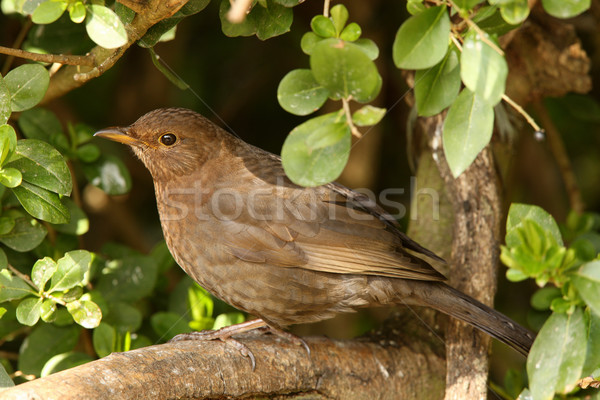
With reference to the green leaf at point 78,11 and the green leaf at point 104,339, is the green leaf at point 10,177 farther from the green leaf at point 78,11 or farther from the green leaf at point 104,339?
the green leaf at point 104,339

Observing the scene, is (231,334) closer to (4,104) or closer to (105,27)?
(4,104)

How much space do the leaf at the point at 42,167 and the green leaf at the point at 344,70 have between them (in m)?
1.25

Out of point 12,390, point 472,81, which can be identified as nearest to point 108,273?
point 12,390

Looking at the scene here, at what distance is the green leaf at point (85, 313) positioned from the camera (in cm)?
284

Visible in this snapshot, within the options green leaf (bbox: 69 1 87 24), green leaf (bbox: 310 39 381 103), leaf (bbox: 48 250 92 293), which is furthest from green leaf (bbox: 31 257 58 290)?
green leaf (bbox: 310 39 381 103)

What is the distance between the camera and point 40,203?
9.00 ft

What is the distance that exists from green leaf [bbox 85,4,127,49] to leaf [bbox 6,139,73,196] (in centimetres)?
65

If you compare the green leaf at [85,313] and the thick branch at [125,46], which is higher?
the thick branch at [125,46]

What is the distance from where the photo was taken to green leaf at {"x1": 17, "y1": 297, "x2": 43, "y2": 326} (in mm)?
2723

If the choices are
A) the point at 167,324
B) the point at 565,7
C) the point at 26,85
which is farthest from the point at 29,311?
the point at 565,7

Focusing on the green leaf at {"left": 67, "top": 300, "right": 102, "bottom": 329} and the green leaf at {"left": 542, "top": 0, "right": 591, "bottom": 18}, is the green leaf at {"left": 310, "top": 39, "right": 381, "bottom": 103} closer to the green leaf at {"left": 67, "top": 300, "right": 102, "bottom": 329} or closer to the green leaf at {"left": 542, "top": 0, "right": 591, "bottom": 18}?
the green leaf at {"left": 542, "top": 0, "right": 591, "bottom": 18}

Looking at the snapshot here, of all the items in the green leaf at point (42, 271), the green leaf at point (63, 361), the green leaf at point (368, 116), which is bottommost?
the green leaf at point (63, 361)

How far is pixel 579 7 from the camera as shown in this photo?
1.98m

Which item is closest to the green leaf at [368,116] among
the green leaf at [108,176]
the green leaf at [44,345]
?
the green leaf at [108,176]
